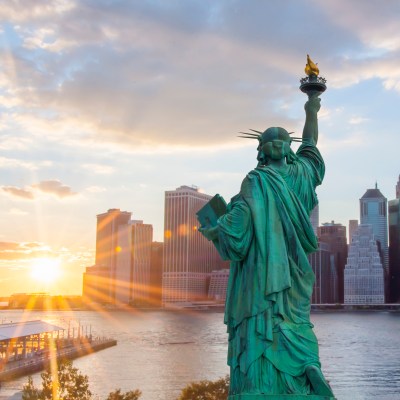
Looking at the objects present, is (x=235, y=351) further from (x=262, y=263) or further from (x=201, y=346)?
(x=201, y=346)

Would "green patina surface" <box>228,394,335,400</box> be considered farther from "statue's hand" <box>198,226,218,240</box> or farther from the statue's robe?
"statue's hand" <box>198,226,218,240</box>

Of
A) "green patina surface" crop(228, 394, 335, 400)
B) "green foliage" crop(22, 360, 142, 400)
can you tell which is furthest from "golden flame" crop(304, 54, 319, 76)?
"green foliage" crop(22, 360, 142, 400)

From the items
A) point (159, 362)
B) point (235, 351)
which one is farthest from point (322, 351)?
point (235, 351)

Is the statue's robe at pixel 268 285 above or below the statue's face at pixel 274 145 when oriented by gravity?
below

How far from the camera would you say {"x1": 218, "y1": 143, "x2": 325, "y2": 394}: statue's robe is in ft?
25.6

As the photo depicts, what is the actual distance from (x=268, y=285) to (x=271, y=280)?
67 mm

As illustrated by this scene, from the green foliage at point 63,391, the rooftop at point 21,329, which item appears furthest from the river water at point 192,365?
the green foliage at point 63,391

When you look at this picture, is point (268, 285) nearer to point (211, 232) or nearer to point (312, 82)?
point (211, 232)

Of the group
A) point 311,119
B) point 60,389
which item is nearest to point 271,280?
point 311,119

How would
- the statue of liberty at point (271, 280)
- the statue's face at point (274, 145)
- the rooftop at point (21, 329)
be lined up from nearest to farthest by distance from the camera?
the statue of liberty at point (271, 280), the statue's face at point (274, 145), the rooftop at point (21, 329)

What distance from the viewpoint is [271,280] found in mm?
7926

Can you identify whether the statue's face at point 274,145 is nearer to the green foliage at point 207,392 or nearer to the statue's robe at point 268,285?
the statue's robe at point 268,285

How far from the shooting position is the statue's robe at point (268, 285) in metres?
7.80

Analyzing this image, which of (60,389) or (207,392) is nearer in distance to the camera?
(207,392)
